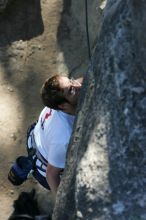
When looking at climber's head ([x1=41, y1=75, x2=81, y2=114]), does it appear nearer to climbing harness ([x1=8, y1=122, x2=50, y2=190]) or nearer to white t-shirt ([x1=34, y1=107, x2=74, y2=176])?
white t-shirt ([x1=34, y1=107, x2=74, y2=176])

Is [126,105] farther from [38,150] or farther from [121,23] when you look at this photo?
[38,150]

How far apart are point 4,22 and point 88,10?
981mm

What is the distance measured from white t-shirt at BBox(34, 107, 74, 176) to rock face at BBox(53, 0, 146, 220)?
543mm

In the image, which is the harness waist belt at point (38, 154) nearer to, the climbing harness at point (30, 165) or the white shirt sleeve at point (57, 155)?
the climbing harness at point (30, 165)

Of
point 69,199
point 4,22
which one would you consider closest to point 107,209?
point 69,199

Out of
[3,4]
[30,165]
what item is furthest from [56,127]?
[3,4]

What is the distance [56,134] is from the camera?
11.1 ft

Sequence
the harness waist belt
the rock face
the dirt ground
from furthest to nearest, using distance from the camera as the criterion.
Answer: the dirt ground
the harness waist belt
the rock face

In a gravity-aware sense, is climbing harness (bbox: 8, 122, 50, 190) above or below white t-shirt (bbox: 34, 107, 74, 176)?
below

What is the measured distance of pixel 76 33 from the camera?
217 inches

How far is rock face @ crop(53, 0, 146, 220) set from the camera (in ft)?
8.01

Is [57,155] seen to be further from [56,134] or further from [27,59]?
[27,59]

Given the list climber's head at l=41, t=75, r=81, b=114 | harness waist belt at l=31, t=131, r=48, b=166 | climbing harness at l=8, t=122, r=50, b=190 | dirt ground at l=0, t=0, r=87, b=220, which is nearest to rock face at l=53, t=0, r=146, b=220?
climber's head at l=41, t=75, r=81, b=114

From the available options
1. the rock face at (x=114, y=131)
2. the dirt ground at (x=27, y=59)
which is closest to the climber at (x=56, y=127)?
the rock face at (x=114, y=131)
